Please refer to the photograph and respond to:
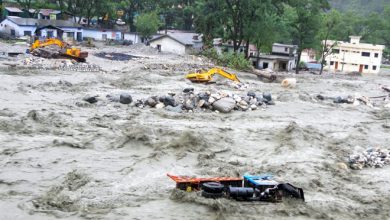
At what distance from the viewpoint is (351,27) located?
262 ft

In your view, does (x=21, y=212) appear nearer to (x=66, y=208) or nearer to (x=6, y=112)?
(x=66, y=208)

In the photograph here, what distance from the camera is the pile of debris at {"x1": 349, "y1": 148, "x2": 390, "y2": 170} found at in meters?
16.0

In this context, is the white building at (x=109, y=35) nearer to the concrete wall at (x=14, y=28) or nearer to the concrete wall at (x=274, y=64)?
the concrete wall at (x=14, y=28)

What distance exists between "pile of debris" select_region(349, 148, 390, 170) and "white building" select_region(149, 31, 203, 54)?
4208 centimetres

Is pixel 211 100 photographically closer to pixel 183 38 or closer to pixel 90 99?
pixel 90 99

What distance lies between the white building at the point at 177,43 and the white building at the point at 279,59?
25.6 feet

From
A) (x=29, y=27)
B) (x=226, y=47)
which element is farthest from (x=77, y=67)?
(x=29, y=27)

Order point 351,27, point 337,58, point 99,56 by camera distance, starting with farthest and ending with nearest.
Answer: point 351,27 → point 337,58 → point 99,56

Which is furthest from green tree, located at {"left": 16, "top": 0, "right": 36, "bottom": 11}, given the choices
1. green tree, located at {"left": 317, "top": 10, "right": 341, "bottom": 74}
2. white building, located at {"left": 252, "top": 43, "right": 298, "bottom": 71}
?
green tree, located at {"left": 317, "top": 10, "right": 341, "bottom": 74}

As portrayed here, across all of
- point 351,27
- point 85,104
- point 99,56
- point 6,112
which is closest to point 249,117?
point 85,104

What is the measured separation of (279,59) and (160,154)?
42795 millimetres

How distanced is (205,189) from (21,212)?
407 centimetres

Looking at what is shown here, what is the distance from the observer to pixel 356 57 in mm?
65750

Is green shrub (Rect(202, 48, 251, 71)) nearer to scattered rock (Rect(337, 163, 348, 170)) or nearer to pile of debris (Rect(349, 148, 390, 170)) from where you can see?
pile of debris (Rect(349, 148, 390, 170))
